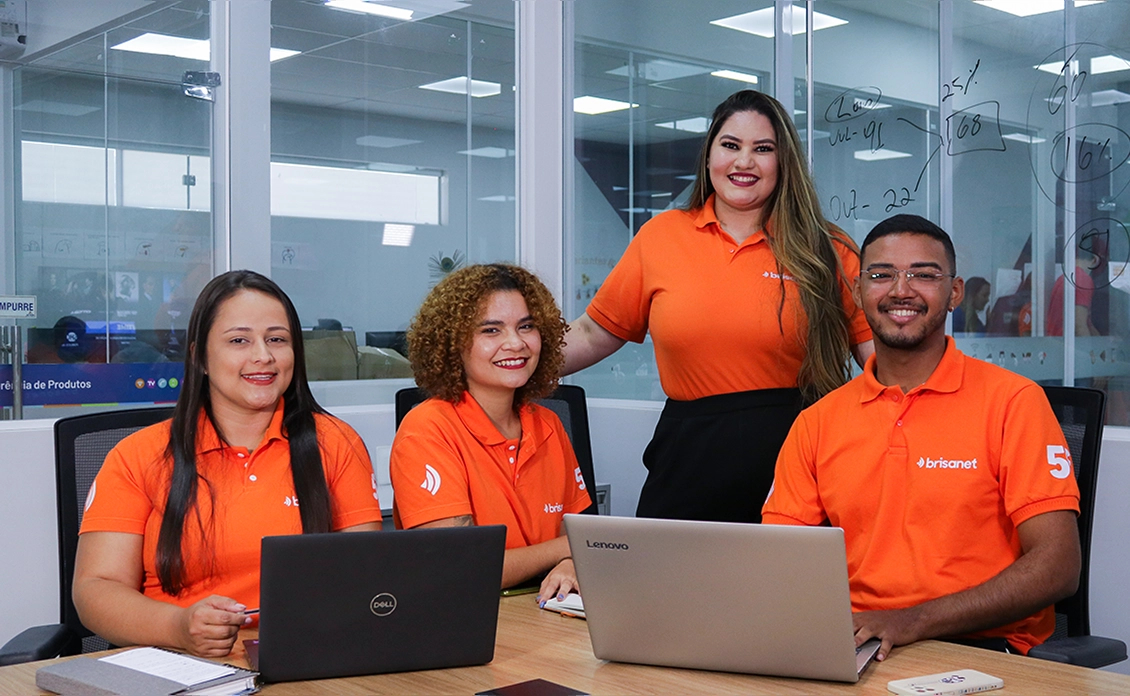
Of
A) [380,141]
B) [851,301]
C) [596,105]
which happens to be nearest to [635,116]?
[596,105]

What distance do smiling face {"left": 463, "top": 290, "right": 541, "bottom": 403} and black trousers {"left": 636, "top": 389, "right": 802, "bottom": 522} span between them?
43 cm

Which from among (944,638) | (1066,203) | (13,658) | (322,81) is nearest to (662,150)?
(322,81)

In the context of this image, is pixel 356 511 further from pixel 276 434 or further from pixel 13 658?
pixel 13 658

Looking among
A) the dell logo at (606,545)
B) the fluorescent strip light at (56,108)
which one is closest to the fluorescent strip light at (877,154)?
the dell logo at (606,545)

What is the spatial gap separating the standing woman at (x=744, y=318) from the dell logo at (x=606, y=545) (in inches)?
36.5

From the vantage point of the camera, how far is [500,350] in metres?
2.28

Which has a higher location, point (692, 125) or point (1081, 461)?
point (692, 125)

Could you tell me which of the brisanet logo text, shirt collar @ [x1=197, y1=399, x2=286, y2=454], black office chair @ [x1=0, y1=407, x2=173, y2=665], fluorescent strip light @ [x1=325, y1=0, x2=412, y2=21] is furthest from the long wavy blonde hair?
fluorescent strip light @ [x1=325, y1=0, x2=412, y2=21]

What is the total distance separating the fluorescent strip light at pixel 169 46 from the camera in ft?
10.4

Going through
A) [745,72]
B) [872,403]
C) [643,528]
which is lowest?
[643,528]

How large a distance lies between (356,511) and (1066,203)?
2.06m

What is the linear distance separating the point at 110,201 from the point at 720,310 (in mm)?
1848

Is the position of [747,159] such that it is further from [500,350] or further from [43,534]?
[43,534]

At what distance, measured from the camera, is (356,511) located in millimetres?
2064
